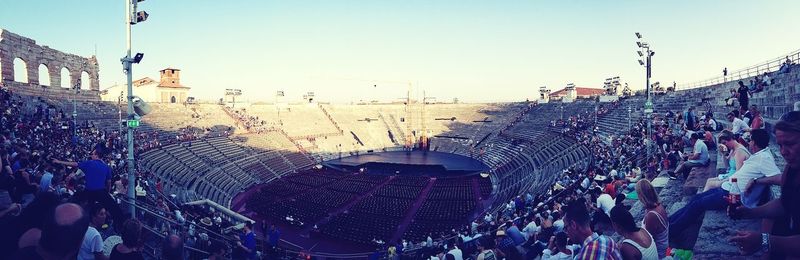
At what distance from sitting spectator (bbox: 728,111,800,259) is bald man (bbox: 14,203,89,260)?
621cm

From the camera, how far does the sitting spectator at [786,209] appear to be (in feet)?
10.8

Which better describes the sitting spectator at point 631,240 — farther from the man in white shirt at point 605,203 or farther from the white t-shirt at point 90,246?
the white t-shirt at point 90,246

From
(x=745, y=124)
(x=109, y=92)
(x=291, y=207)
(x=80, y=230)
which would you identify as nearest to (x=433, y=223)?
(x=291, y=207)

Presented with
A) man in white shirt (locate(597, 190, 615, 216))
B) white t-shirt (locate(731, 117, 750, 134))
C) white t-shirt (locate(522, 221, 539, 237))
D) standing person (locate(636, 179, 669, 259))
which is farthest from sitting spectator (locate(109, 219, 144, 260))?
white t-shirt (locate(731, 117, 750, 134))

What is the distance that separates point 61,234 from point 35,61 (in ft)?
125

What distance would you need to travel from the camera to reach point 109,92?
2685 inches

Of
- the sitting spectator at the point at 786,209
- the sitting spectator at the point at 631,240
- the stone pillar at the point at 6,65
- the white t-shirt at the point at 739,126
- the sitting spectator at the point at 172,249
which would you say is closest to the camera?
the sitting spectator at the point at 786,209

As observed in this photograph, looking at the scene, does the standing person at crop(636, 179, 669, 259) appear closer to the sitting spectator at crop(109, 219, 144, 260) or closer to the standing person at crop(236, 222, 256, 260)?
the sitting spectator at crop(109, 219, 144, 260)

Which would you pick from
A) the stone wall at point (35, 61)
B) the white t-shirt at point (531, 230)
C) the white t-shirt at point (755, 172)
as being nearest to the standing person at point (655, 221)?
the white t-shirt at point (755, 172)

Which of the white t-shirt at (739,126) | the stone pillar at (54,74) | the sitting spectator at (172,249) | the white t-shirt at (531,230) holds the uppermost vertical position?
the stone pillar at (54,74)

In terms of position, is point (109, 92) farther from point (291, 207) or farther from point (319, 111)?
point (291, 207)

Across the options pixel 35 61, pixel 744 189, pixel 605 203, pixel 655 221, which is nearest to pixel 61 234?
pixel 655 221

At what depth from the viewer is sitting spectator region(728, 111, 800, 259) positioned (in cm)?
328

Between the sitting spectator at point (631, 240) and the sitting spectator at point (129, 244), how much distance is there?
215 inches
